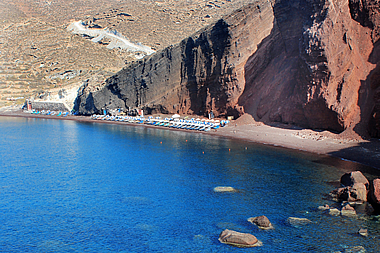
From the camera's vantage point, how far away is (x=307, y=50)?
4791 cm

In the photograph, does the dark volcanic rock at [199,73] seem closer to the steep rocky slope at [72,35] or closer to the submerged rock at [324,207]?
the steep rocky slope at [72,35]

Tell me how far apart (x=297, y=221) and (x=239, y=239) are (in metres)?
5.51

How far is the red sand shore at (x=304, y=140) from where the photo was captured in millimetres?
39312

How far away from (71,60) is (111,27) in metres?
33.3

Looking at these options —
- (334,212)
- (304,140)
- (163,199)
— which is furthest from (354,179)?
(304,140)

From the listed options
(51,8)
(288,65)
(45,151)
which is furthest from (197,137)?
(51,8)

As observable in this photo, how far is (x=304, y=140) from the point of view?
47125mm

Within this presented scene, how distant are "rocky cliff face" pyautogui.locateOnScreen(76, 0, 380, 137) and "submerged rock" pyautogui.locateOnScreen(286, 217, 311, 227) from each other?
82.5 ft

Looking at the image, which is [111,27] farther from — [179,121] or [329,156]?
[329,156]

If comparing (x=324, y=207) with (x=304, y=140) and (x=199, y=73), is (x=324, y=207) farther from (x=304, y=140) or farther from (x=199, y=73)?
(x=199, y=73)

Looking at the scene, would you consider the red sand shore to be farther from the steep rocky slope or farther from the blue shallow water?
the steep rocky slope

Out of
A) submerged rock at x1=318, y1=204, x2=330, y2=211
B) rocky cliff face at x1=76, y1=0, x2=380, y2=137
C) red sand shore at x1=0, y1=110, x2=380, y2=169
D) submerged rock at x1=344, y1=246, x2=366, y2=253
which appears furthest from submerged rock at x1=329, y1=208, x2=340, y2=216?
rocky cliff face at x1=76, y1=0, x2=380, y2=137

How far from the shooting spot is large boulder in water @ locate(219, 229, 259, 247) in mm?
19797

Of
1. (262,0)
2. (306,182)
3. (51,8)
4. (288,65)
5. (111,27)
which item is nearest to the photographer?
(306,182)
